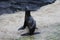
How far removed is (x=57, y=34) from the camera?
5.48 metres

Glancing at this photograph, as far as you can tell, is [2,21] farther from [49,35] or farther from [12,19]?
[49,35]

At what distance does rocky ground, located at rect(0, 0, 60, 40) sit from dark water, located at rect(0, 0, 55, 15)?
29.0 inches

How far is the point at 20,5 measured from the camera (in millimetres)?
9453

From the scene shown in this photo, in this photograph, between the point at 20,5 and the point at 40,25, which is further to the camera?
the point at 20,5

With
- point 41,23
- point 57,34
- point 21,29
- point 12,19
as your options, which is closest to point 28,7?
point 12,19

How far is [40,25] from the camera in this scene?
20.9ft

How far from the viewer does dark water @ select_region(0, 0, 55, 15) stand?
8961 millimetres

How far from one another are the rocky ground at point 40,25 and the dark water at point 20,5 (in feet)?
2.42

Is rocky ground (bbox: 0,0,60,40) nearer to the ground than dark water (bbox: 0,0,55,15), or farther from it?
nearer to the ground

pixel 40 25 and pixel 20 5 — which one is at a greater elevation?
pixel 20 5

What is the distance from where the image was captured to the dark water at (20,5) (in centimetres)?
896

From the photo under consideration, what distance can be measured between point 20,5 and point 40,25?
3.33 metres

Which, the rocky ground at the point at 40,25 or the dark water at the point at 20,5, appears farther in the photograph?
the dark water at the point at 20,5

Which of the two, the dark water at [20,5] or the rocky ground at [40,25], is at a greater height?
the dark water at [20,5]
